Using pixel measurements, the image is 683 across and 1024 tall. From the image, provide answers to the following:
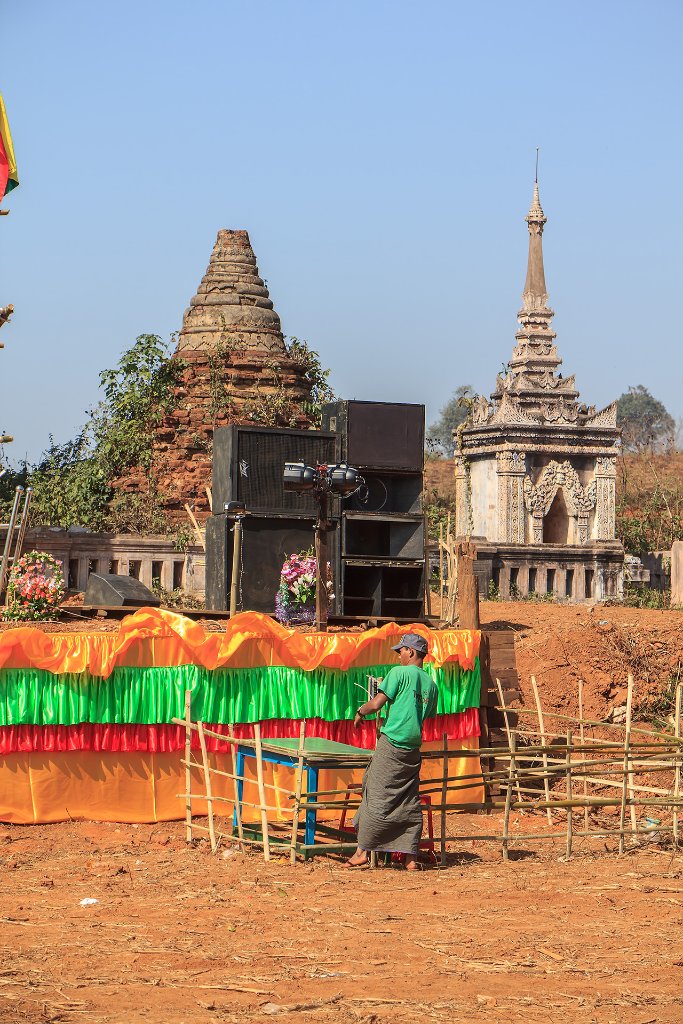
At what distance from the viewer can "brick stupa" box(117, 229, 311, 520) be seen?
2723cm

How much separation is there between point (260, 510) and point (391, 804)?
6.42m

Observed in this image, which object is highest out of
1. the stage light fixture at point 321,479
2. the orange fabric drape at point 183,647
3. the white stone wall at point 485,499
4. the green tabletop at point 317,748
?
the white stone wall at point 485,499

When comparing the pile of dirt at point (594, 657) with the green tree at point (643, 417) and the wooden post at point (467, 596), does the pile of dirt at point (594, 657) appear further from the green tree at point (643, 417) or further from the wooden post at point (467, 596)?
the green tree at point (643, 417)

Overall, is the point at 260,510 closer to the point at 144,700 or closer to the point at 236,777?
the point at 144,700

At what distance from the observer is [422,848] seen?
39.0ft

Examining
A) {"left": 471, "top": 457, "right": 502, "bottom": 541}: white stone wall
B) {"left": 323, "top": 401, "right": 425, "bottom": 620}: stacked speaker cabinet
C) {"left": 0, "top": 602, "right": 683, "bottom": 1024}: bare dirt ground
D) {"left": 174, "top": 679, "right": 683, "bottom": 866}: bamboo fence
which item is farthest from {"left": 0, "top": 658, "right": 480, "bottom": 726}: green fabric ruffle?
{"left": 471, "top": 457, "right": 502, "bottom": 541}: white stone wall

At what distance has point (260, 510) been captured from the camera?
16812 millimetres

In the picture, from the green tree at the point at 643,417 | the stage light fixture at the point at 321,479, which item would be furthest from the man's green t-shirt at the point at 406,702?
the green tree at the point at 643,417

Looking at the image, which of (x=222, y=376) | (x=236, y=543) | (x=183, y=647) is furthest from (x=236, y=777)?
(x=222, y=376)

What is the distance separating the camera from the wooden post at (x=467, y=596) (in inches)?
616

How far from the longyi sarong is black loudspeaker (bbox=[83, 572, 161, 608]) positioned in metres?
5.87

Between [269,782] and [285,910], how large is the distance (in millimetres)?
4324

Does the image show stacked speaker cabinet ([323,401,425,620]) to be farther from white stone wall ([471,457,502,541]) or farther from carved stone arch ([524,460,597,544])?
carved stone arch ([524,460,597,544])

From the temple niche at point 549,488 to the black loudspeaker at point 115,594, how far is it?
42.7ft
